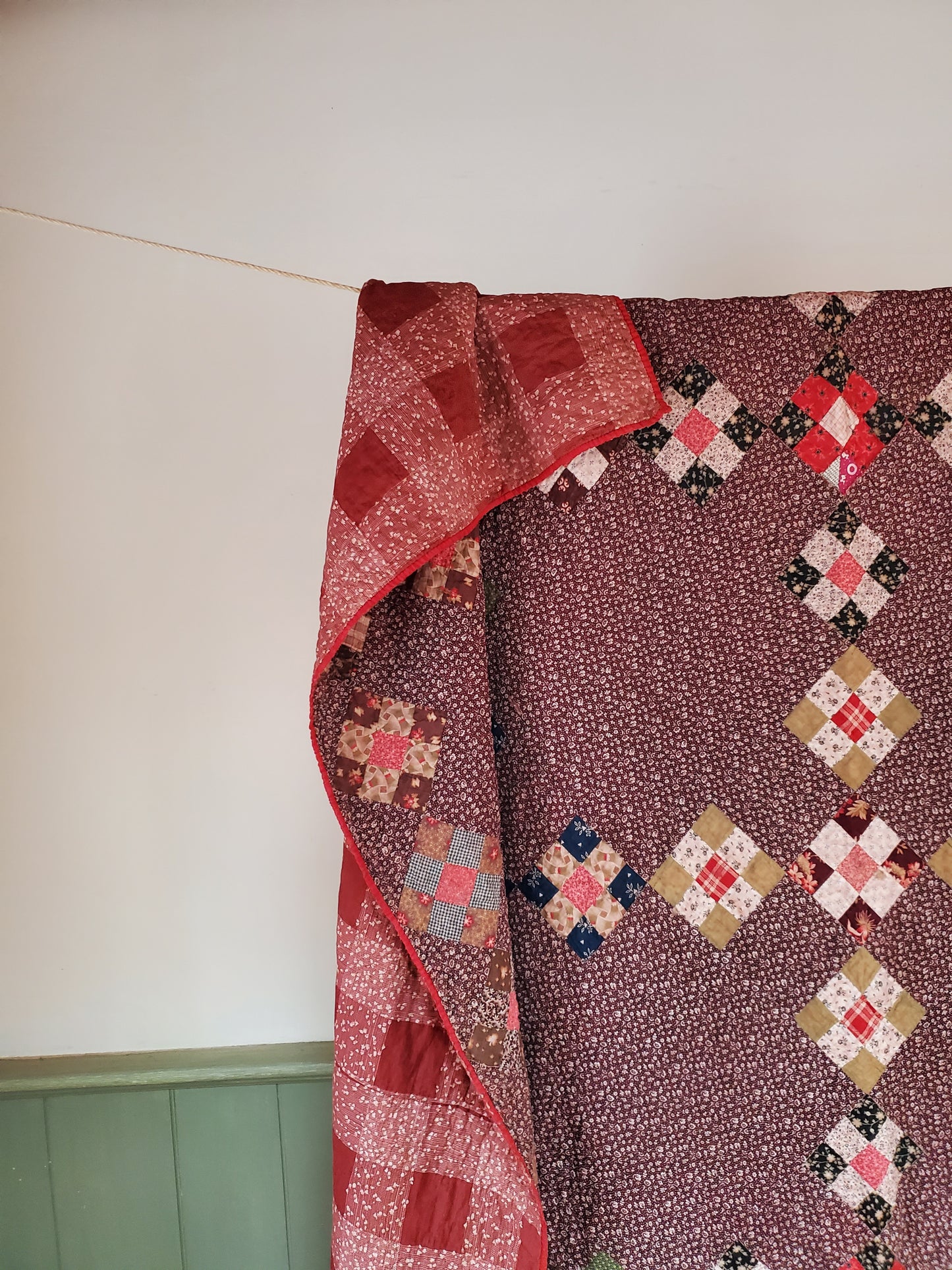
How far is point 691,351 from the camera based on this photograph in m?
0.88

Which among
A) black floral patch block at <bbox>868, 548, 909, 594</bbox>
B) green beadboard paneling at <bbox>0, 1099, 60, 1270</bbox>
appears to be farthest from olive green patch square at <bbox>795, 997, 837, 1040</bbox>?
green beadboard paneling at <bbox>0, 1099, 60, 1270</bbox>

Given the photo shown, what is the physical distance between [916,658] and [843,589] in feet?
0.34

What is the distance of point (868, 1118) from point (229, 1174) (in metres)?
0.81

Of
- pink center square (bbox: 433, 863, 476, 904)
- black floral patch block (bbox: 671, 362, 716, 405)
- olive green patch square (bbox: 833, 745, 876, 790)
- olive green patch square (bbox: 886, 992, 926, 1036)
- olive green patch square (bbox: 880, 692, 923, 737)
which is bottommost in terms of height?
olive green patch square (bbox: 886, 992, 926, 1036)

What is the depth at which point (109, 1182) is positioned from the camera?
1161 millimetres

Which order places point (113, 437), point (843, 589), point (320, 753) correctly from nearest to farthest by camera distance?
point (320, 753) < point (843, 589) < point (113, 437)

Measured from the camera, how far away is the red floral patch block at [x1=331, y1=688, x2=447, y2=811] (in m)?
0.80

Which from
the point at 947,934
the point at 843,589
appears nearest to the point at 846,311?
the point at 843,589

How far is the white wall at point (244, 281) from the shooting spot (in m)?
1.17

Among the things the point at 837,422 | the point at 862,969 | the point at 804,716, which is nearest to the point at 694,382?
the point at 837,422

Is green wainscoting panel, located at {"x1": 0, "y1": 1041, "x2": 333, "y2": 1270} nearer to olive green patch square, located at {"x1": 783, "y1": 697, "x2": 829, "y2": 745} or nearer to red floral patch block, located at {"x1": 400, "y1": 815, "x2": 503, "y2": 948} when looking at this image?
red floral patch block, located at {"x1": 400, "y1": 815, "x2": 503, "y2": 948}

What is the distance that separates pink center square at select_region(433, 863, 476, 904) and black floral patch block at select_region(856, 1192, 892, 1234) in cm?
53

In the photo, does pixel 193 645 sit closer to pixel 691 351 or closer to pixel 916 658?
pixel 691 351

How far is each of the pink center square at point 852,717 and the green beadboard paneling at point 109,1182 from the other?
98 cm
